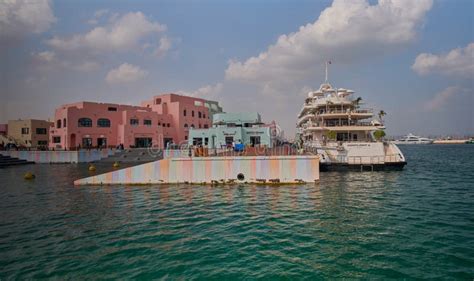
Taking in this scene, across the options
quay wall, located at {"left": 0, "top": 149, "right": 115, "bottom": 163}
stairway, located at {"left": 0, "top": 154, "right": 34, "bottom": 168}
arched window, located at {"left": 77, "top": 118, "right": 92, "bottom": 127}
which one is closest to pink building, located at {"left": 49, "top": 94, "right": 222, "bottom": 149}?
arched window, located at {"left": 77, "top": 118, "right": 92, "bottom": 127}

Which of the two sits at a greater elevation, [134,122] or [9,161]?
[134,122]

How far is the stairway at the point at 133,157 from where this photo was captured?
48384 mm

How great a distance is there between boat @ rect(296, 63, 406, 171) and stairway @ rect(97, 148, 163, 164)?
96.2 ft

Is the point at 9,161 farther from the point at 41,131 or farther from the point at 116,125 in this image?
the point at 41,131

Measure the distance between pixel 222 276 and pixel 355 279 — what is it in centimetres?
381

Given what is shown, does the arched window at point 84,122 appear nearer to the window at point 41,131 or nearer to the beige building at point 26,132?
the beige building at point 26,132

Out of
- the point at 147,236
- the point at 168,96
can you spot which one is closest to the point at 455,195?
the point at 147,236

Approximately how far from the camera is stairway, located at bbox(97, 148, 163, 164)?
159 feet

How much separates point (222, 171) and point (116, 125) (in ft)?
151

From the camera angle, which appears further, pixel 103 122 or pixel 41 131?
pixel 41 131

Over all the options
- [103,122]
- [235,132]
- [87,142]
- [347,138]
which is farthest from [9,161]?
[347,138]

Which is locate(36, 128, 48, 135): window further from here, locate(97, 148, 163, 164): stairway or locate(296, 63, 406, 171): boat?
locate(296, 63, 406, 171): boat

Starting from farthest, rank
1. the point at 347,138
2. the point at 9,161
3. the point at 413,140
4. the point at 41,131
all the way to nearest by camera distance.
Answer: the point at 413,140, the point at 41,131, the point at 9,161, the point at 347,138

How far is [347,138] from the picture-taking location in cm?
3822
